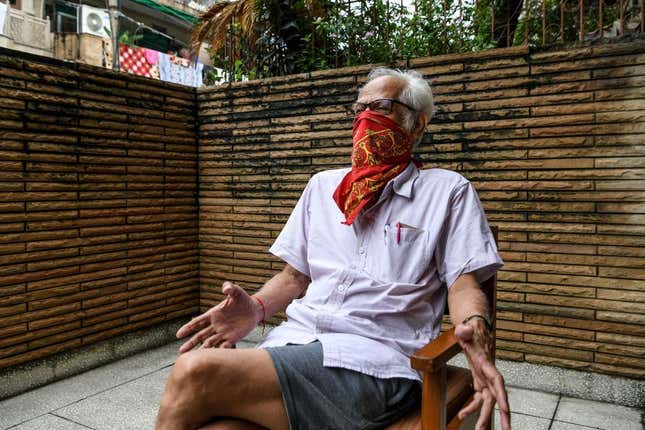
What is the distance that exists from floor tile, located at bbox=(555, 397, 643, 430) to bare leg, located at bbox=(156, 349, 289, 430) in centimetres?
235

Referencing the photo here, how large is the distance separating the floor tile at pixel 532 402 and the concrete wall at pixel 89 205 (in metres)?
3.06

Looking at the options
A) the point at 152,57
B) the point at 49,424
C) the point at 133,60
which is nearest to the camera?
the point at 49,424

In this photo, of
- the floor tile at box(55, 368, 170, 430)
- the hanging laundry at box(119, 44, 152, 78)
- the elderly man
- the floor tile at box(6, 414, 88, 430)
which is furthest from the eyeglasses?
the hanging laundry at box(119, 44, 152, 78)

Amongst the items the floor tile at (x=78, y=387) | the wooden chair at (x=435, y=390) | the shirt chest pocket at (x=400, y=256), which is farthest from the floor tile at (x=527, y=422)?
the floor tile at (x=78, y=387)

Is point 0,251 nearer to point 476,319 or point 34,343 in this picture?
point 34,343

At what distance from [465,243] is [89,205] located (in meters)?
3.25

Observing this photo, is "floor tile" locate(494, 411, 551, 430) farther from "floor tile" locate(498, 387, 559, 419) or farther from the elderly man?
the elderly man

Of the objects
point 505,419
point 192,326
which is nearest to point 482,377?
point 505,419

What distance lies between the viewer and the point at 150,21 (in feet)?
70.7

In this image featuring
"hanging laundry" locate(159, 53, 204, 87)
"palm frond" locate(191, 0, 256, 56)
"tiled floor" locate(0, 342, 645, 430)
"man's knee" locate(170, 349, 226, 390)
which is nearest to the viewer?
"man's knee" locate(170, 349, 226, 390)

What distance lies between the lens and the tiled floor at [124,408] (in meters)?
3.05

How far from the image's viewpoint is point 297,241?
219cm

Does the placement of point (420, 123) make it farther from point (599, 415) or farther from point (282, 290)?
point (599, 415)

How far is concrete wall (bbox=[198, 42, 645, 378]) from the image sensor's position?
3.17m
